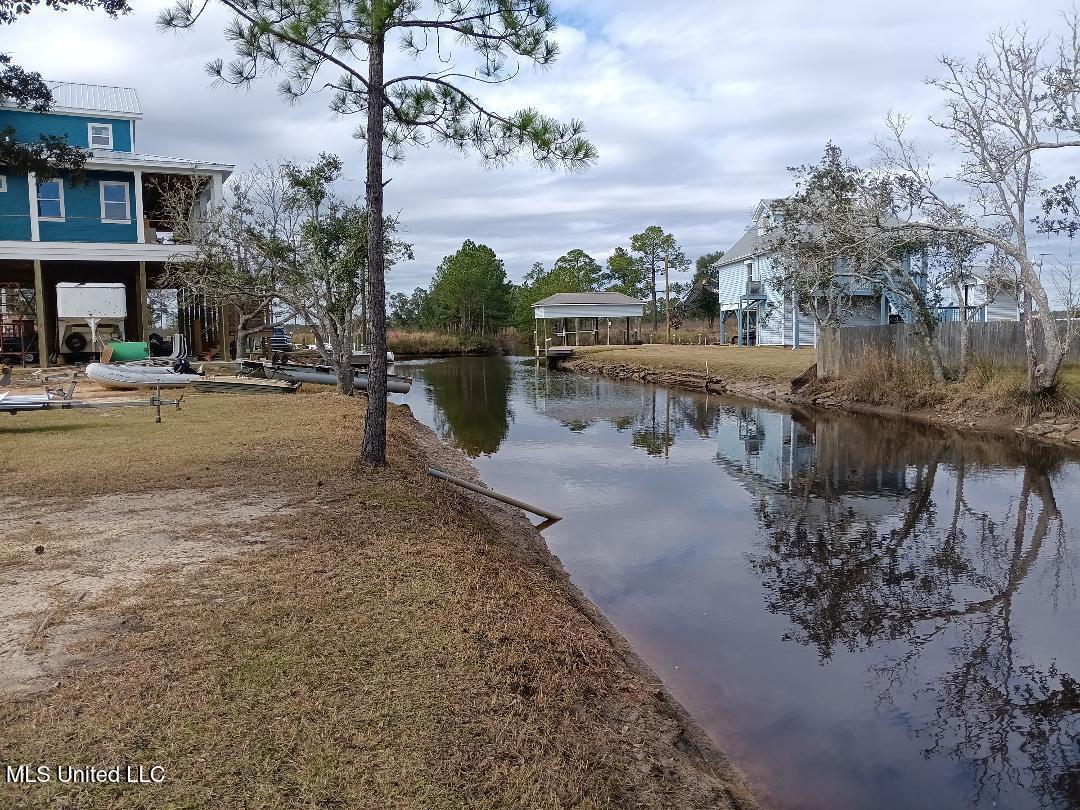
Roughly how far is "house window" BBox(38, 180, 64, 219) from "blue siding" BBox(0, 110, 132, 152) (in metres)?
A: 1.70

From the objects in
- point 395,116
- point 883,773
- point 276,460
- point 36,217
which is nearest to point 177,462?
point 276,460

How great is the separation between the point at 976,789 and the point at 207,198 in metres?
28.6

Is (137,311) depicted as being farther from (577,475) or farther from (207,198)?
(577,475)

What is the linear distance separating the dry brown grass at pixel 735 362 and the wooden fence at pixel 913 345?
2.46 m

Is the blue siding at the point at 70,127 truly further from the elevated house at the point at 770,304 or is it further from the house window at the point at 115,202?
the elevated house at the point at 770,304

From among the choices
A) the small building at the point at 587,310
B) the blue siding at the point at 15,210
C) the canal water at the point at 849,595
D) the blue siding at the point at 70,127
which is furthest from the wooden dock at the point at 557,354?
the canal water at the point at 849,595

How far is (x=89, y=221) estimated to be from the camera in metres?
27.1

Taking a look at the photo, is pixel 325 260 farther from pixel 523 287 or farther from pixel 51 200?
pixel 523 287

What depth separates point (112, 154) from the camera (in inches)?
1059

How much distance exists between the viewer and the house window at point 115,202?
89.6 ft

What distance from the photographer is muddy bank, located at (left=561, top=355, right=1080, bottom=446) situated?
61.4 ft

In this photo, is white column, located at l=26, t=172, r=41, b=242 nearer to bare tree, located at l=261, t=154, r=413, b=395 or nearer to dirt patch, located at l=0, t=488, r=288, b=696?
bare tree, located at l=261, t=154, r=413, b=395

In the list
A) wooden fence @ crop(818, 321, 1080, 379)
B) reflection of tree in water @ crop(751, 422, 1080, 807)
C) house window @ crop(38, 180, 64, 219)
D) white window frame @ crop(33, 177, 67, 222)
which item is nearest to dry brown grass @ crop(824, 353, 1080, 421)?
wooden fence @ crop(818, 321, 1080, 379)

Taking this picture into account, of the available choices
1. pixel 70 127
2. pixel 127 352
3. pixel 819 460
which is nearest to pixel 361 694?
pixel 819 460
